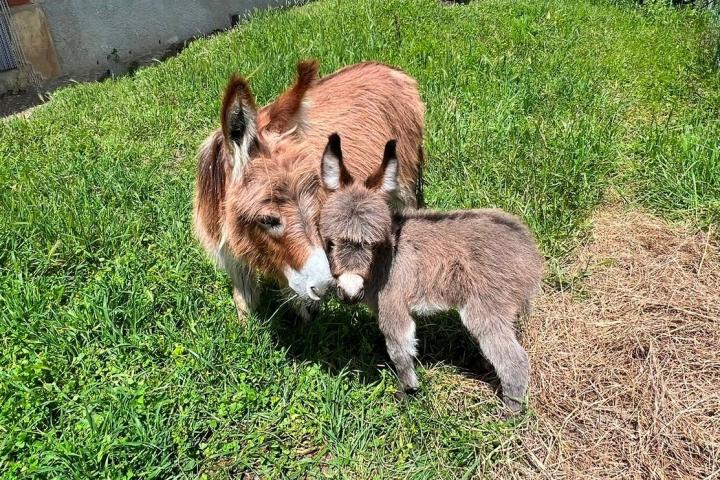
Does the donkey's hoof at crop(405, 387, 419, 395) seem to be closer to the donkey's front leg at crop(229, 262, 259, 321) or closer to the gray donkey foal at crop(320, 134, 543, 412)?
the gray donkey foal at crop(320, 134, 543, 412)

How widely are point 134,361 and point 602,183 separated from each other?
373 cm

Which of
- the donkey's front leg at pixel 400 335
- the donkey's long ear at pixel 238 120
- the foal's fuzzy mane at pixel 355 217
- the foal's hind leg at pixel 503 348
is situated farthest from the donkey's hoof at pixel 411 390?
the donkey's long ear at pixel 238 120

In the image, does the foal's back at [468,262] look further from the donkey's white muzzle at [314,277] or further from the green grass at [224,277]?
Result: the green grass at [224,277]

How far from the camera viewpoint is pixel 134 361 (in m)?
3.05

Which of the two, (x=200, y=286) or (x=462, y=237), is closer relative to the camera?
(x=462, y=237)

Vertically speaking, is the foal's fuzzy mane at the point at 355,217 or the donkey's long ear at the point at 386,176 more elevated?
the donkey's long ear at the point at 386,176

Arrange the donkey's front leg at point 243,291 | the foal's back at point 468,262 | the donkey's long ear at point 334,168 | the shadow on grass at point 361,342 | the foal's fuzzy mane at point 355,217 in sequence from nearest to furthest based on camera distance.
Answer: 1. the foal's fuzzy mane at point 355,217
2. the donkey's long ear at point 334,168
3. the foal's back at point 468,262
4. the shadow on grass at point 361,342
5. the donkey's front leg at point 243,291

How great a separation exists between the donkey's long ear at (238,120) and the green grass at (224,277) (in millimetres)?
1105

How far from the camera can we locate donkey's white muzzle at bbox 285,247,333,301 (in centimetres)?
246

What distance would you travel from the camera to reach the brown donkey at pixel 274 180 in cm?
258

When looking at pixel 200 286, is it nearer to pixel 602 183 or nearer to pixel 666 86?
pixel 602 183

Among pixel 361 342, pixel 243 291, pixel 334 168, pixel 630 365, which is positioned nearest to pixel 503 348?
pixel 630 365

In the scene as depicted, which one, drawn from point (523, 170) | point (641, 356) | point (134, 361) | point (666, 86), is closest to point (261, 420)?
point (134, 361)

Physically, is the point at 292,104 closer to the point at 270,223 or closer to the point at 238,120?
the point at 238,120
